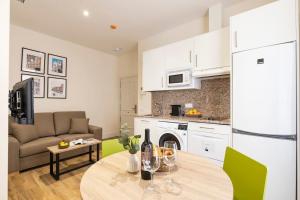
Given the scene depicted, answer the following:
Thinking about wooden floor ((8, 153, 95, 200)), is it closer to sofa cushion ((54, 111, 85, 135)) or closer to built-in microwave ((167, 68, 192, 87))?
sofa cushion ((54, 111, 85, 135))

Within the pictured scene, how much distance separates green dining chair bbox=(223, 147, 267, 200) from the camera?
2.78 feet

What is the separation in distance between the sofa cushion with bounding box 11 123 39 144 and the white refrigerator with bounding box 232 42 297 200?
11.0 ft

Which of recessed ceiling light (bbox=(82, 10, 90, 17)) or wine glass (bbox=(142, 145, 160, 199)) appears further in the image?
recessed ceiling light (bbox=(82, 10, 90, 17))

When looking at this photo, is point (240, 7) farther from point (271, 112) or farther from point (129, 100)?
point (129, 100)

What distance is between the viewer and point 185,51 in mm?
2791

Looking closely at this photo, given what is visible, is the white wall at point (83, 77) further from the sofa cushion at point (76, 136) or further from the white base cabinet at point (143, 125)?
the white base cabinet at point (143, 125)

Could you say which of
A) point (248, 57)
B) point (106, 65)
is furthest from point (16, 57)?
point (248, 57)

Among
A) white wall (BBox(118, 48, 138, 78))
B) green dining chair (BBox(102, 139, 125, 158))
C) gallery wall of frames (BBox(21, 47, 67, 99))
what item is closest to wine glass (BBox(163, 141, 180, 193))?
green dining chair (BBox(102, 139, 125, 158))

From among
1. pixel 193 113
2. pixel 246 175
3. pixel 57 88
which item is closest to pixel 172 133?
pixel 193 113

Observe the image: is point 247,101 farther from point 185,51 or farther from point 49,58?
point 49,58

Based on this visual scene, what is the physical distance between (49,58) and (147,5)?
265cm

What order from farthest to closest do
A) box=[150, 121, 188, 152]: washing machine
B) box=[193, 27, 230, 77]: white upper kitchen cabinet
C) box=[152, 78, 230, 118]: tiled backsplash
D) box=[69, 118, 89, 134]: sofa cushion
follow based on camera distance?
box=[69, 118, 89, 134]: sofa cushion → box=[152, 78, 230, 118]: tiled backsplash → box=[150, 121, 188, 152]: washing machine → box=[193, 27, 230, 77]: white upper kitchen cabinet

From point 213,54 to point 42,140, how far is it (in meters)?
3.38

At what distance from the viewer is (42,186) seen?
6.90 ft
